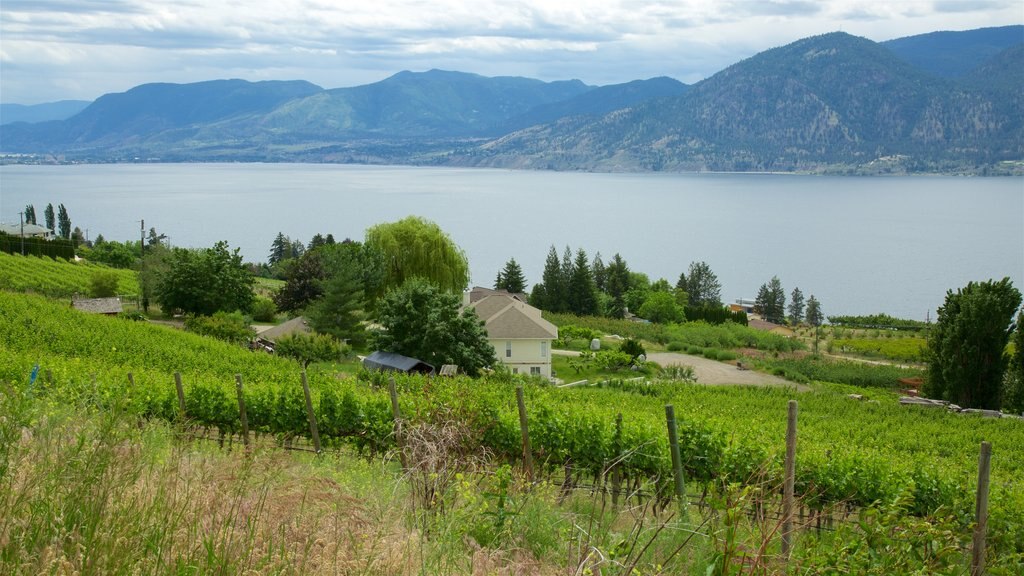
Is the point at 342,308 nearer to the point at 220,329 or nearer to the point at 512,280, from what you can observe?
the point at 220,329

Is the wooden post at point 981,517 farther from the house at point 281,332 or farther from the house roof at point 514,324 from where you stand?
the house at point 281,332

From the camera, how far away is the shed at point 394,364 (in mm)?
33344

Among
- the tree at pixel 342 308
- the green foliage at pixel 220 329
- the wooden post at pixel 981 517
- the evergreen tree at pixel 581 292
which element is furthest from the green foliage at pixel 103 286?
the wooden post at pixel 981 517

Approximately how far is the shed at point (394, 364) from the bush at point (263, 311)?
19.9 meters

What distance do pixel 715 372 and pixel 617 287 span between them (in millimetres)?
43858

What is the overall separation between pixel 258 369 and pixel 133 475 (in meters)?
22.0

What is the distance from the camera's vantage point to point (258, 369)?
26.3 metres

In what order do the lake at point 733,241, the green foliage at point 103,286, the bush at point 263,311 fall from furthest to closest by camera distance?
the lake at point 733,241 < the green foliage at point 103,286 < the bush at point 263,311

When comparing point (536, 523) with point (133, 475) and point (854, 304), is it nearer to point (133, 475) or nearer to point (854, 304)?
point (133, 475)

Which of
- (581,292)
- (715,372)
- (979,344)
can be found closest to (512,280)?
(581,292)

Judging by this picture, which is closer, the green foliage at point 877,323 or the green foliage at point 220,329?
the green foliage at point 220,329

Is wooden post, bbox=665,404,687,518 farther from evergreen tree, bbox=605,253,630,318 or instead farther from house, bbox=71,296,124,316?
evergreen tree, bbox=605,253,630,318

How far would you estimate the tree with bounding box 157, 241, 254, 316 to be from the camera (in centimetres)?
4834

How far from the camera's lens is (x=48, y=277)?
5922 centimetres
